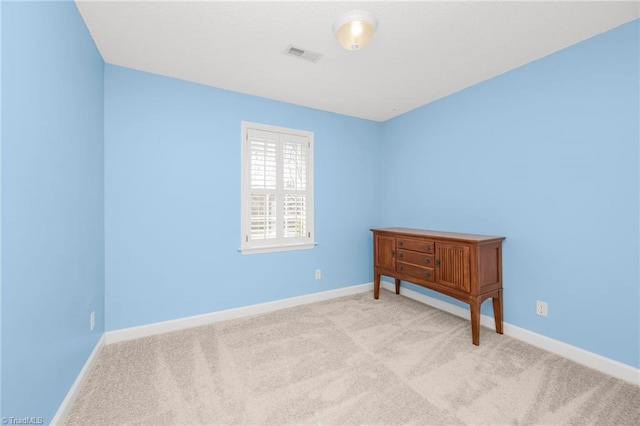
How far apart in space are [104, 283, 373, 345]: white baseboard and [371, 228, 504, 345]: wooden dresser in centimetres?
97

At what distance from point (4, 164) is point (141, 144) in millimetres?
1601

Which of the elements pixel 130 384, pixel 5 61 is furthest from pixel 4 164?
pixel 130 384

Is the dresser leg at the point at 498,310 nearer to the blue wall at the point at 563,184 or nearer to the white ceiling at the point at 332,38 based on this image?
the blue wall at the point at 563,184

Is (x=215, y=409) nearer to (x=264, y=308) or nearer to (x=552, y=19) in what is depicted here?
(x=264, y=308)

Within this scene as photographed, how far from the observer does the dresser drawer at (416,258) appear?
109 inches

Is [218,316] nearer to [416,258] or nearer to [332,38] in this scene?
[416,258]

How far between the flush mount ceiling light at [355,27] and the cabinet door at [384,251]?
207cm

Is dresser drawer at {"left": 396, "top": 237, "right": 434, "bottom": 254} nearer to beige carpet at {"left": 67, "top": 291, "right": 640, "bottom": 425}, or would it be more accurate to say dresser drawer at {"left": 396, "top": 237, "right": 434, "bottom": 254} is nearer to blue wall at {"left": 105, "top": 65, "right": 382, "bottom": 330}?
beige carpet at {"left": 67, "top": 291, "right": 640, "bottom": 425}

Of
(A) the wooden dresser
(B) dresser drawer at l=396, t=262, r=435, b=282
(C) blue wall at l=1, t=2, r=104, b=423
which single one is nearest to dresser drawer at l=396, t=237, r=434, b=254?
(A) the wooden dresser

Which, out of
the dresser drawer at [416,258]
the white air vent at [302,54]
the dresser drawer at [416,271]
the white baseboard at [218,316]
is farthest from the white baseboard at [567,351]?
the white air vent at [302,54]

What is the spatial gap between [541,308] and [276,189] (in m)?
2.78

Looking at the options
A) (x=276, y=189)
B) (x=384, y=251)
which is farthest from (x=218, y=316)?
(x=384, y=251)

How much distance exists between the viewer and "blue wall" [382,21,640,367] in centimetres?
191

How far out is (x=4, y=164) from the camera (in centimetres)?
106
